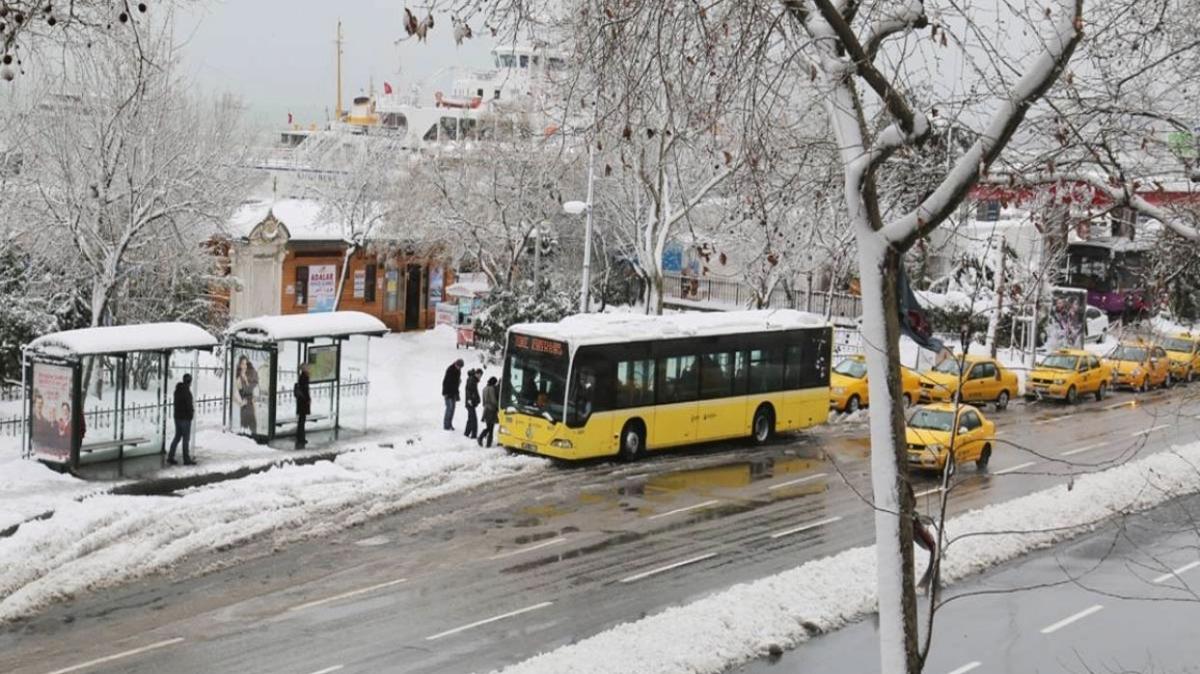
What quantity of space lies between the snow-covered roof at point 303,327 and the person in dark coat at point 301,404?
819mm

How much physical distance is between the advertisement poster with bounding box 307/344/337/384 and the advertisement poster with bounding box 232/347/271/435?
1307 millimetres

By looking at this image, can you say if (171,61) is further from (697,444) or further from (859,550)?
(859,550)

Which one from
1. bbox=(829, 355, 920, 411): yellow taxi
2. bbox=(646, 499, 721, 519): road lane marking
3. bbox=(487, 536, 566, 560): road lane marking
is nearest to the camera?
bbox=(487, 536, 566, 560): road lane marking

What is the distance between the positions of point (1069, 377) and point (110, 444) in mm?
26692

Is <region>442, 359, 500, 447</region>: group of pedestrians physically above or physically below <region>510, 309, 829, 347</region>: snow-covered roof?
below

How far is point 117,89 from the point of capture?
3066cm

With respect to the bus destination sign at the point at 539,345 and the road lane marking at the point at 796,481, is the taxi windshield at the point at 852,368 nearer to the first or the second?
A: the road lane marking at the point at 796,481

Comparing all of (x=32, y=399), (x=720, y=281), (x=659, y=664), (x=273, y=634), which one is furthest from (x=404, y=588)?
(x=720, y=281)

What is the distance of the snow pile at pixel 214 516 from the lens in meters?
18.5

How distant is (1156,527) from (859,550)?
19.7ft

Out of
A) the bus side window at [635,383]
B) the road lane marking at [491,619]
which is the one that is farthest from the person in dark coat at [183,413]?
the road lane marking at [491,619]

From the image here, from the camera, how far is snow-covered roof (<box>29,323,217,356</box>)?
23288 mm

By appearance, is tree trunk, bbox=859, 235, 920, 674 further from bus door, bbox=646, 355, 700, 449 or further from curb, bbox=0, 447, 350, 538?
bus door, bbox=646, 355, 700, 449

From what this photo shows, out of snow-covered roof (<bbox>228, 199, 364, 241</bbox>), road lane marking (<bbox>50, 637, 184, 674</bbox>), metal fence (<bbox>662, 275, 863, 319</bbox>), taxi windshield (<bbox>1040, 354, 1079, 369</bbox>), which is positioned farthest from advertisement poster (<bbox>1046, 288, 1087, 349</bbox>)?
road lane marking (<bbox>50, 637, 184, 674</bbox>)
